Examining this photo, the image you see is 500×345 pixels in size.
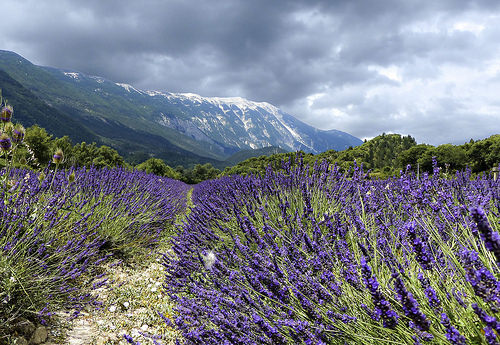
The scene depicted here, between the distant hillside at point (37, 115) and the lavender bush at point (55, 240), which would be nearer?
the lavender bush at point (55, 240)

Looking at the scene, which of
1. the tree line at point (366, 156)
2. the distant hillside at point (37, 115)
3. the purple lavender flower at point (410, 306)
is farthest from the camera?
the distant hillside at point (37, 115)

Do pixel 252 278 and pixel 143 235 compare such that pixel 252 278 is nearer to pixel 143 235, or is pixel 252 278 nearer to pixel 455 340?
pixel 455 340

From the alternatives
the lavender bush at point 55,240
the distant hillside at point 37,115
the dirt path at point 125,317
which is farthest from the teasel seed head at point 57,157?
the distant hillside at point 37,115

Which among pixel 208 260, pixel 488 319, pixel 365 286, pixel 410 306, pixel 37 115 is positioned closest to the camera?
pixel 488 319

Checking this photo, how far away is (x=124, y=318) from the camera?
212 centimetres

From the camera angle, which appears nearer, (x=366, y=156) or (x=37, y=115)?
(x=366, y=156)

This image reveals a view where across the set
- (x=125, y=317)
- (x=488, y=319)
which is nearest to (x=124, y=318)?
→ (x=125, y=317)

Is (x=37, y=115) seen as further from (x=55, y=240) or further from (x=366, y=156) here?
(x=55, y=240)

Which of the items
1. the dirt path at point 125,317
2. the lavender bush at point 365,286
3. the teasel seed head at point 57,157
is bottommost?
the dirt path at point 125,317

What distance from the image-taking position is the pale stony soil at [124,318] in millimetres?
1784

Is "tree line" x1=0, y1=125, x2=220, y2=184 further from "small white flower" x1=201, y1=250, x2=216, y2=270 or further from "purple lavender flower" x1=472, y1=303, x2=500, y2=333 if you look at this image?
"purple lavender flower" x1=472, y1=303, x2=500, y2=333

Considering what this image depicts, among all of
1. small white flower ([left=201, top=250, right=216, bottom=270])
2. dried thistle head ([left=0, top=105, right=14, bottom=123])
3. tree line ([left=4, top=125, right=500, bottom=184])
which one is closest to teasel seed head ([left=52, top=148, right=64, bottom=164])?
dried thistle head ([left=0, top=105, right=14, bottom=123])

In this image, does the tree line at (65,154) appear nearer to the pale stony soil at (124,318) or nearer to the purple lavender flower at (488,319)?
the pale stony soil at (124,318)

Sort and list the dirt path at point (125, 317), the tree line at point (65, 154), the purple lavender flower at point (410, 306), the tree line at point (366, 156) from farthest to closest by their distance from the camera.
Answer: the tree line at point (366, 156), the tree line at point (65, 154), the dirt path at point (125, 317), the purple lavender flower at point (410, 306)
